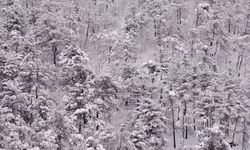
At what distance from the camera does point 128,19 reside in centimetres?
5562

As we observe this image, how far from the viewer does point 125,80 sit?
42.3m

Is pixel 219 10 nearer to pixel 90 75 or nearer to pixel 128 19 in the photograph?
pixel 128 19

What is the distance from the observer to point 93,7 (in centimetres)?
6116

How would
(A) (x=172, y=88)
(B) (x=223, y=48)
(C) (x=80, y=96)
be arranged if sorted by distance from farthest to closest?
(B) (x=223, y=48)
(A) (x=172, y=88)
(C) (x=80, y=96)

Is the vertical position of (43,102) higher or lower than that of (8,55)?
lower

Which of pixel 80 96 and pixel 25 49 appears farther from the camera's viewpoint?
pixel 25 49

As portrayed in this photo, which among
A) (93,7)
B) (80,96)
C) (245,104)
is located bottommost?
(245,104)

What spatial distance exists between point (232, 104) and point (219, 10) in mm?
22431

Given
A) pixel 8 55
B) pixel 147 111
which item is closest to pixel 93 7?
pixel 8 55

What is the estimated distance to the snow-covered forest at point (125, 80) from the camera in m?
29.5

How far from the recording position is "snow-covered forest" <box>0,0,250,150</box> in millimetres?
29547

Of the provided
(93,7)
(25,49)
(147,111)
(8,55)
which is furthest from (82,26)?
(147,111)

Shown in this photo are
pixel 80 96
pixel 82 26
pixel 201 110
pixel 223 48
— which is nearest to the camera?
pixel 80 96

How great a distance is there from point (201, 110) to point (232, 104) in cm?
371
